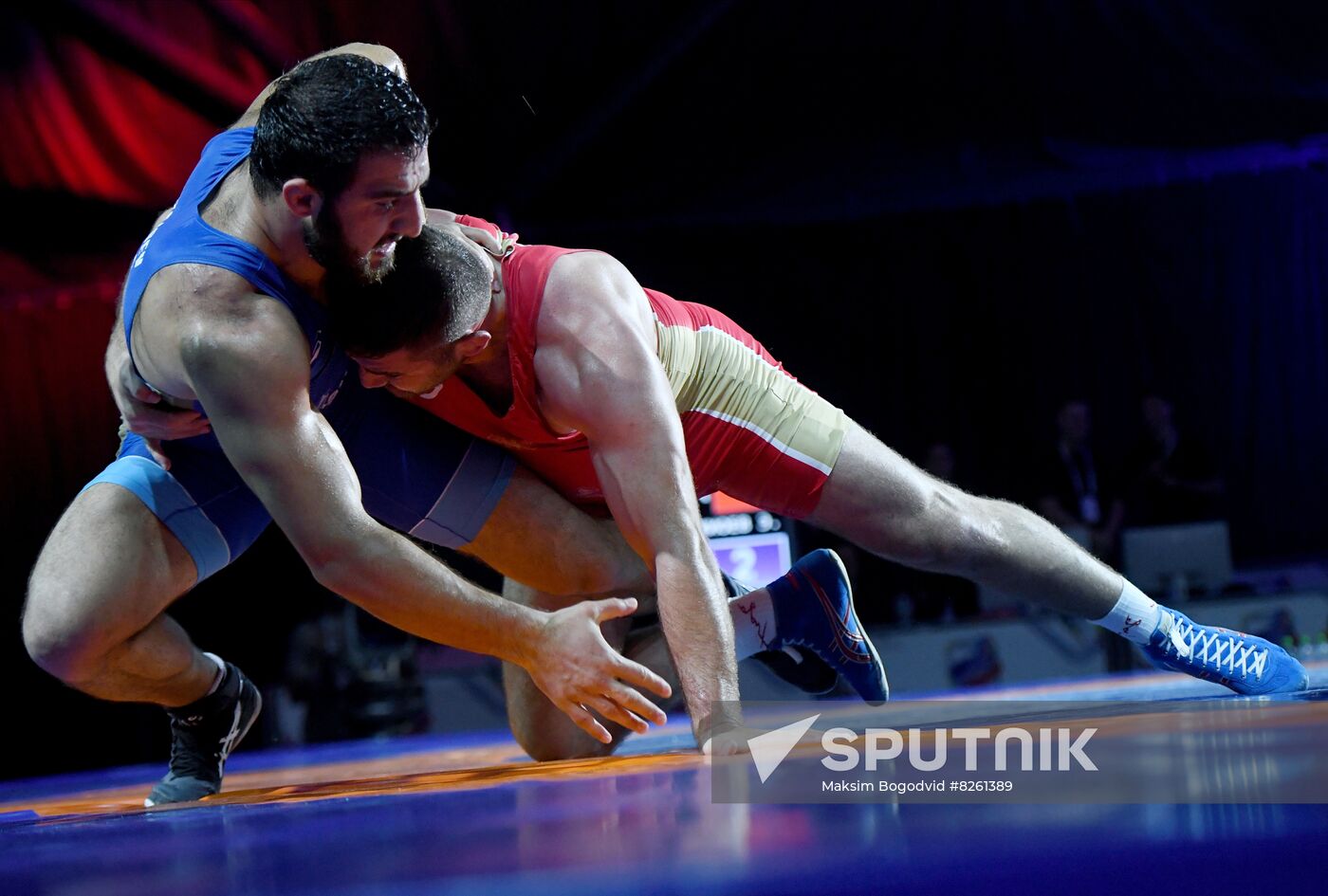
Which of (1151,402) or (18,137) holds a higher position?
(18,137)

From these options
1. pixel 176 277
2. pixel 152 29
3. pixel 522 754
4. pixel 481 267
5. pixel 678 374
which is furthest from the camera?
pixel 152 29

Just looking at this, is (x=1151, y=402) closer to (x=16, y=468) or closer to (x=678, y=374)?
(x=678, y=374)

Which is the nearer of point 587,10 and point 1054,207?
point 587,10

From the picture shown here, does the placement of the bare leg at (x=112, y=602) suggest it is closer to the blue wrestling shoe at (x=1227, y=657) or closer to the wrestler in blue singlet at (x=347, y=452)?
the wrestler in blue singlet at (x=347, y=452)

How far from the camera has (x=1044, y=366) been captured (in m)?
7.09

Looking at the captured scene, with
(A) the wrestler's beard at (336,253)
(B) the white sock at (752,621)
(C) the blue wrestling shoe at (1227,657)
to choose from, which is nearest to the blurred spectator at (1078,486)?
(C) the blue wrestling shoe at (1227,657)

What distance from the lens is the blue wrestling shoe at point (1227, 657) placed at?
2.29 m

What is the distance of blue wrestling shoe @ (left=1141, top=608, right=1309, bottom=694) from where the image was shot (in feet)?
7.52

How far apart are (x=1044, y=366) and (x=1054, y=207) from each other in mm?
848

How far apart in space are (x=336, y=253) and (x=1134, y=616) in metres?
1.50

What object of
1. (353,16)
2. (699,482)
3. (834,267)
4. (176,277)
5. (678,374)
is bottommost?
(699,482)

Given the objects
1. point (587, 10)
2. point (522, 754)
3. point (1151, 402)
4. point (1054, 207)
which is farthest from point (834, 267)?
point (522, 754)

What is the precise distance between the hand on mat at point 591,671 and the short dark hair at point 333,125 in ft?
2.30

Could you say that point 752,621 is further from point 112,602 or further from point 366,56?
point 366,56
